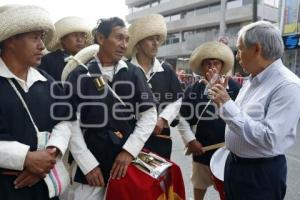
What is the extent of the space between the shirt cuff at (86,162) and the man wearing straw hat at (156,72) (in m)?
0.71

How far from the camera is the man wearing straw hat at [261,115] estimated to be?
210cm

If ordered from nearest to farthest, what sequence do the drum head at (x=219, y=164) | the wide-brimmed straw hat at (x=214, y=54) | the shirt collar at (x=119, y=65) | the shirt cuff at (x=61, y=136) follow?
1. the shirt cuff at (x=61, y=136)
2. the shirt collar at (x=119, y=65)
3. the drum head at (x=219, y=164)
4. the wide-brimmed straw hat at (x=214, y=54)

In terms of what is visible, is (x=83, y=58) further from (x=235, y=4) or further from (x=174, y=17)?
(x=174, y=17)

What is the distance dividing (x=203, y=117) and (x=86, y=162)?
4.28 ft

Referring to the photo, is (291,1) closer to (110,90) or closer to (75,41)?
(75,41)

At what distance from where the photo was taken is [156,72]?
10.4 ft

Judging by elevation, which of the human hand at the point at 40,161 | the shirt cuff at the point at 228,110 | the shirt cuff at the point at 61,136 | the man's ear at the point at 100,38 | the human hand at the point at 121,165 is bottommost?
the human hand at the point at 121,165

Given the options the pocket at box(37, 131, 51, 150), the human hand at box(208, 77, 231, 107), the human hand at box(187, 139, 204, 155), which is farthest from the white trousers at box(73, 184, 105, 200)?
the human hand at box(187, 139, 204, 155)

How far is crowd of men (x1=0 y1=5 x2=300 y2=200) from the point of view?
6.63ft

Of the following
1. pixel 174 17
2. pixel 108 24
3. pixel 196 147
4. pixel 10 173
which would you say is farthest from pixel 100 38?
pixel 174 17

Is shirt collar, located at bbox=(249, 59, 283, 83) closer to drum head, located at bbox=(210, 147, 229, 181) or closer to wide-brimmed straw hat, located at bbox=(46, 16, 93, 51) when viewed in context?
drum head, located at bbox=(210, 147, 229, 181)

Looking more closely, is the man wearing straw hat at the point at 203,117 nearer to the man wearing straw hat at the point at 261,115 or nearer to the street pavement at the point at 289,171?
the street pavement at the point at 289,171

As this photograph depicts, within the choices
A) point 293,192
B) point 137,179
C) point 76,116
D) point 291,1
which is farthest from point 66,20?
point 291,1

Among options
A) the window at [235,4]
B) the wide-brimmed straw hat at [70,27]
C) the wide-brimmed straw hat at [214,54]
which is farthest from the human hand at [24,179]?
the window at [235,4]
